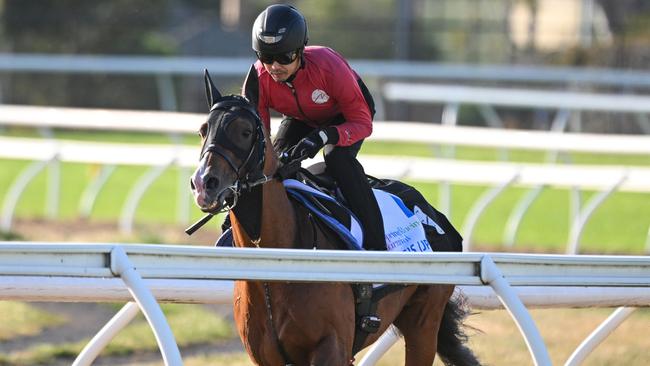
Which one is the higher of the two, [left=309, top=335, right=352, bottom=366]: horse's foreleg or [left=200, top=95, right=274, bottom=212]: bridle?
[left=200, top=95, right=274, bottom=212]: bridle

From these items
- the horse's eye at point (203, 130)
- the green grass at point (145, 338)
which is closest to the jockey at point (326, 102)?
the horse's eye at point (203, 130)

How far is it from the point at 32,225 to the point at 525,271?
8.75m

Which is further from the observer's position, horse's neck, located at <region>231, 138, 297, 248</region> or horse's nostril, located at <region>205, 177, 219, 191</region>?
horse's neck, located at <region>231, 138, 297, 248</region>

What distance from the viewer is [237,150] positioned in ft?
14.4

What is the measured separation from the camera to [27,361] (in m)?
7.27

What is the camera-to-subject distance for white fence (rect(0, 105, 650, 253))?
10375mm

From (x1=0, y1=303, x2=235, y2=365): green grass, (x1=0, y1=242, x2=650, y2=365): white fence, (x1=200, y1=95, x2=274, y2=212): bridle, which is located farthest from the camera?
(x1=0, y1=303, x2=235, y2=365): green grass

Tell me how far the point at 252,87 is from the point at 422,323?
1.37 meters

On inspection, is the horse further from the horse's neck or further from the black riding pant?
the black riding pant

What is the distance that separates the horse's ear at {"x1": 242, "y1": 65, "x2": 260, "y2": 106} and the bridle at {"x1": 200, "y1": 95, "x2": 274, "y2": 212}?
0.36ft

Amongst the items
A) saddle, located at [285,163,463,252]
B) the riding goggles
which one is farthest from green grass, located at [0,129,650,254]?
the riding goggles

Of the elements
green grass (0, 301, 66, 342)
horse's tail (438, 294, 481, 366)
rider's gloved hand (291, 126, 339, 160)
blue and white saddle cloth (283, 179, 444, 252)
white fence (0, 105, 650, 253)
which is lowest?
green grass (0, 301, 66, 342)

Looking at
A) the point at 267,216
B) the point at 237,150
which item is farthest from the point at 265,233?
the point at 237,150

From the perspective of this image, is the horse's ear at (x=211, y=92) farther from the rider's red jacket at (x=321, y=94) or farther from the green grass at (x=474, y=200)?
the green grass at (x=474, y=200)
